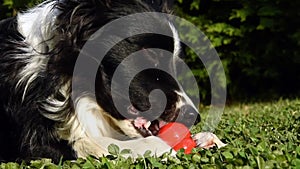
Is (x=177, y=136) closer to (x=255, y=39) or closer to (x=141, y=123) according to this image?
(x=141, y=123)

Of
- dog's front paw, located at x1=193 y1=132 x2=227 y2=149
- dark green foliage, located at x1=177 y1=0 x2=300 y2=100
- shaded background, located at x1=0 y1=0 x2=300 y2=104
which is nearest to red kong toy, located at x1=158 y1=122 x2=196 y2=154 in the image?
dog's front paw, located at x1=193 y1=132 x2=227 y2=149

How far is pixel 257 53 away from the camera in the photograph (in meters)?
10.6

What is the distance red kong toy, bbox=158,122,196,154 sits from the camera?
13.0ft

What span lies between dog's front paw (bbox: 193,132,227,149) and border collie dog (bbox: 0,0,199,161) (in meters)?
0.15

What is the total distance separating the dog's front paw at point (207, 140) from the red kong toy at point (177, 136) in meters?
0.08

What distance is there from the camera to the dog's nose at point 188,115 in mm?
4141

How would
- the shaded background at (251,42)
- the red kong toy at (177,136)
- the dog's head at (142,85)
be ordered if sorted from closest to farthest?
the red kong toy at (177,136) → the dog's head at (142,85) → the shaded background at (251,42)

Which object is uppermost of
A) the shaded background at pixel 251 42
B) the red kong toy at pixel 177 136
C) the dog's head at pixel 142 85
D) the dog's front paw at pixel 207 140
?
the dog's head at pixel 142 85

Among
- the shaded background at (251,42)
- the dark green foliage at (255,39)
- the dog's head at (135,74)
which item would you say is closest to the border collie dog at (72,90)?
the dog's head at (135,74)

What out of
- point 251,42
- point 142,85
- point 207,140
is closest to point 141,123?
point 142,85

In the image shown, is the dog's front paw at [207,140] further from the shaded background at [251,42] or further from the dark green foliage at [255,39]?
the dark green foliage at [255,39]

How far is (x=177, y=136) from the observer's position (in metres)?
4.00

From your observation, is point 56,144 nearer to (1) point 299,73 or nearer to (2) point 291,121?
(2) point 291,121

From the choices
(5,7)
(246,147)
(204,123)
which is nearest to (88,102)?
(246,147)
